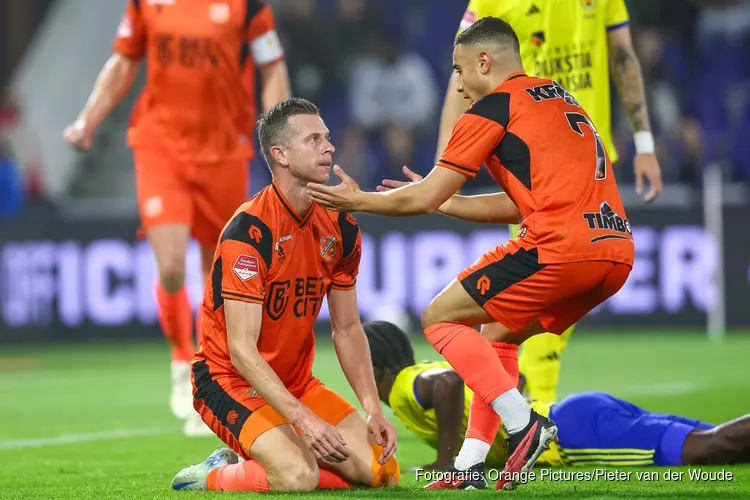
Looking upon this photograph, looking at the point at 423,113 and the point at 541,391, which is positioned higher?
the point at 423,113

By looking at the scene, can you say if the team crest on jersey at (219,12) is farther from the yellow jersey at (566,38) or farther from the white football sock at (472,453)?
the white football sock at (472,453)

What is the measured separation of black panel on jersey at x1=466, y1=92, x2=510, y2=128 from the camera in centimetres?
472

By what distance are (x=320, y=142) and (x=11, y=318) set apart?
9762 millimetres

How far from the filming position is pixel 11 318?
1390 centimetres

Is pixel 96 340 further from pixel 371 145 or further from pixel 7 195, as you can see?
pixel 371 145

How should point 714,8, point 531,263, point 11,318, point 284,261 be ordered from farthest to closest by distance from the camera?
point 714,8 < point 11,318 < point 284,261 < point 531,263

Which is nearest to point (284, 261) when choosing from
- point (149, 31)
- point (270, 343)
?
point (270, 343)

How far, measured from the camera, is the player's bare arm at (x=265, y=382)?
4570mm

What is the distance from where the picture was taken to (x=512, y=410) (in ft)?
15.1

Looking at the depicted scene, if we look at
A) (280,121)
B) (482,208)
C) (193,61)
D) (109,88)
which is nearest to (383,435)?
(482,208)

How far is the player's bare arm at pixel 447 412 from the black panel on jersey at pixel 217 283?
1.10 metres

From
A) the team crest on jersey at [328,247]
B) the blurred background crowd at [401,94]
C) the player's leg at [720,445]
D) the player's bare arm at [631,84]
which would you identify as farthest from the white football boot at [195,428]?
the blurred background crowd at [401,94]

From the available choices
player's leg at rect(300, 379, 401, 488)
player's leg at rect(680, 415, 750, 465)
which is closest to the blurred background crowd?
player's leg at rect(680, 415, 750, 465)

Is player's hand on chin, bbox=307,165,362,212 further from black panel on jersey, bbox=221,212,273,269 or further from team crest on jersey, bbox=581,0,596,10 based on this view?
team crest on jersey, bbox=581,0,596,10
